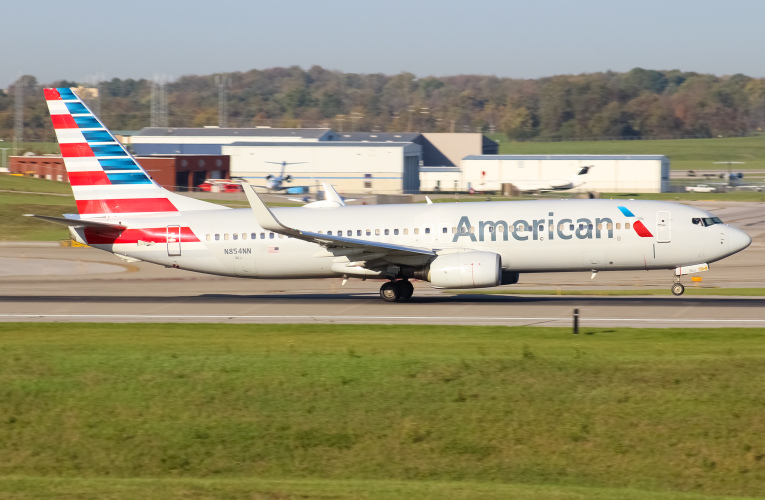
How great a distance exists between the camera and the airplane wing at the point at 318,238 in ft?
109

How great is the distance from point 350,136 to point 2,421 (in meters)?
134

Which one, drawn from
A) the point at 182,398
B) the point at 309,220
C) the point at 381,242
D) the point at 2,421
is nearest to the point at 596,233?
the point at 381,242

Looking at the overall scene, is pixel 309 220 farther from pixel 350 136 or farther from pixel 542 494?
pixel 350 136

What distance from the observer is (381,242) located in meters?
Answer: 36.3

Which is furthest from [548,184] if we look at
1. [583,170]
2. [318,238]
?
[318,238]

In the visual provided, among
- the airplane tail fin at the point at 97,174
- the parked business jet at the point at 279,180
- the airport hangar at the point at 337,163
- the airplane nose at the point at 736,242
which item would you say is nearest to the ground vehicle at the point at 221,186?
the parked business jet at the point at 279,180

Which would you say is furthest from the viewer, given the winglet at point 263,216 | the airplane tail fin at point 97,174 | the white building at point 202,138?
the white building at point 202,138

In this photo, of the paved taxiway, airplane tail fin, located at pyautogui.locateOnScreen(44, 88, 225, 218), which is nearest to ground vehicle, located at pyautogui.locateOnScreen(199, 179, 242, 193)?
the paved taxiway

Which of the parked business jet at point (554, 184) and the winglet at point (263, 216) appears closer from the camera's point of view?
the winglet at point (263, 216)

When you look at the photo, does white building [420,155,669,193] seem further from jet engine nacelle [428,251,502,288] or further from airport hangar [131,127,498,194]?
jet engine nacelle [428,251,502,288]

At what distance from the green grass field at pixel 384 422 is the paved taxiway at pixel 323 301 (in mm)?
7565

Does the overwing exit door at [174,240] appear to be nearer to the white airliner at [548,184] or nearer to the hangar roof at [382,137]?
the white airliner at [548,184]

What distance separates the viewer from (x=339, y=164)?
119688mm

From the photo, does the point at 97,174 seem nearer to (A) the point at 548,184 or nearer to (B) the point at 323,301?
(B) the point at 323,301
